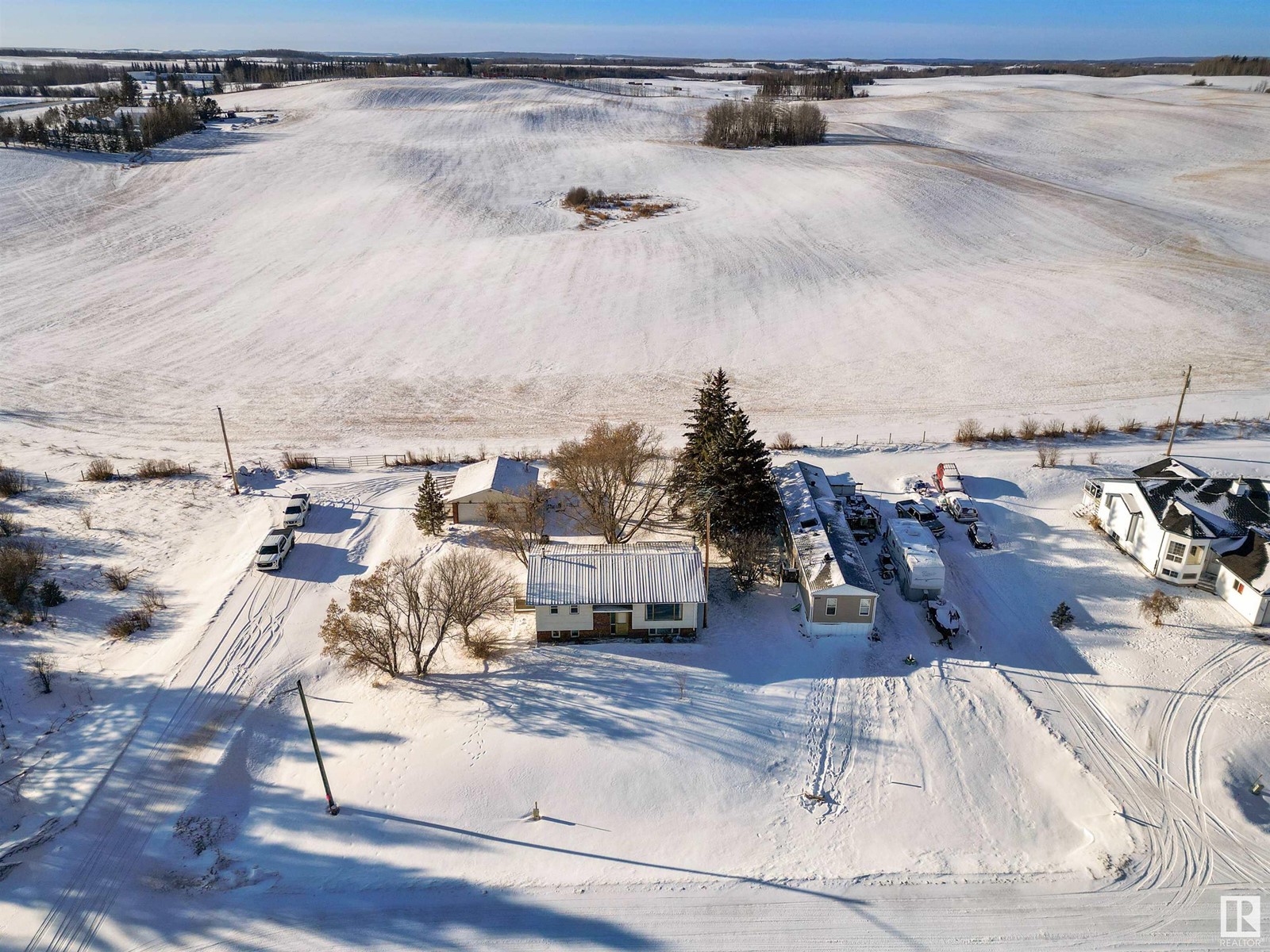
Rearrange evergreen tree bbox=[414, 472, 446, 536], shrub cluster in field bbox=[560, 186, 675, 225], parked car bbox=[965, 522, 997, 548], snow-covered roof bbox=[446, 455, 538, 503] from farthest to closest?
1. shrub cluster in field bbox=[560, 186, 675, 225]
2. snow-covered roof bbox=[446, 455, 538, 503]
3. evergreen tree bbox=[414, 472, 446, 536]
4. parked car bbox=[965, 522, 997, 548]

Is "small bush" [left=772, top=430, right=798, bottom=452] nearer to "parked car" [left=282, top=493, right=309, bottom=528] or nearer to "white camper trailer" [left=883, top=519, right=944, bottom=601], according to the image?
"white camper trailer" [left=883, top=519, right=944, bottom=601]

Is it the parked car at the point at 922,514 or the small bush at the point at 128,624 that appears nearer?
the small bush at the point at 128,624

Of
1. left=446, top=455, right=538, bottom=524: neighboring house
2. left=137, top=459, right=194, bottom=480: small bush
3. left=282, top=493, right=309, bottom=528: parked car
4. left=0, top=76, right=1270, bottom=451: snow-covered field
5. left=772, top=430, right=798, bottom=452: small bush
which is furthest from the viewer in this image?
left=0, top=76, right=1270, bottom=451: snow-covered field

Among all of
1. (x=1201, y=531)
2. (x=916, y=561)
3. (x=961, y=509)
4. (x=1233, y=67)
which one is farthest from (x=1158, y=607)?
(x=1233, y=67)

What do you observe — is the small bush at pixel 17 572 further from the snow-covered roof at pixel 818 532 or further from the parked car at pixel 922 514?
the parked car at pixel 922 514

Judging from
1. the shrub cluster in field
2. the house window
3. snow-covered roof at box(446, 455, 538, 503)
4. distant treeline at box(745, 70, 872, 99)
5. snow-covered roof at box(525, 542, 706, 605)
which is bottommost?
the house window

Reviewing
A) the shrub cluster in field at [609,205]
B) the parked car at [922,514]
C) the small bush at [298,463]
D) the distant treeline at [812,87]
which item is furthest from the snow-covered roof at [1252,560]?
the distant treeline at [812,87]

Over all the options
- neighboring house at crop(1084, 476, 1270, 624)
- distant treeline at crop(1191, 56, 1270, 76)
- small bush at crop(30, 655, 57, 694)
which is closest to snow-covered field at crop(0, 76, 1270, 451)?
neighboring house at crop(1084, 476, 1270, 624)
